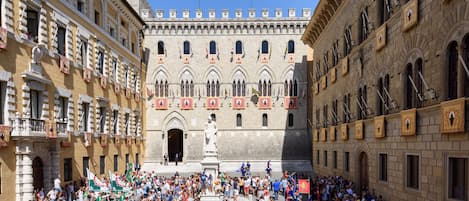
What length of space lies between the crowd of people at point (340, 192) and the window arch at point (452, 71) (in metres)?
6.94

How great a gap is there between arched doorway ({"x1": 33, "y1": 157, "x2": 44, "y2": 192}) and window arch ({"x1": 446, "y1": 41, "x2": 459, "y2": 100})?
19.3 meters

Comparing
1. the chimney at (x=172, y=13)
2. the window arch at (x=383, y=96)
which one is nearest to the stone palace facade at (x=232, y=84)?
the chimney at (x=172, y=13)

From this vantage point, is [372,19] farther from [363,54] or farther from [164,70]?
[164,70]

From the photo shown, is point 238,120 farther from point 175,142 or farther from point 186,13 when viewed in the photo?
point 186,13

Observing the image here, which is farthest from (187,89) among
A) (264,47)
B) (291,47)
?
(291,47)

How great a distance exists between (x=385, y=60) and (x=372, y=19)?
295 centimetres

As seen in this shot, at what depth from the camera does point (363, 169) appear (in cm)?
2008

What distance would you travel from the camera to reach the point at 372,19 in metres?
18.5

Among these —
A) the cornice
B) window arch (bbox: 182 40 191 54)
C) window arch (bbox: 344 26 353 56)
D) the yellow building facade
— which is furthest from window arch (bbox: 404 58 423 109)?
window arch (bbox: 182 40 191 54)

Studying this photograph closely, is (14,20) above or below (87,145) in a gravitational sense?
above

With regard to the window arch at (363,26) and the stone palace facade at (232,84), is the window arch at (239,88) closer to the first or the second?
the stone palace facade at (232,84)

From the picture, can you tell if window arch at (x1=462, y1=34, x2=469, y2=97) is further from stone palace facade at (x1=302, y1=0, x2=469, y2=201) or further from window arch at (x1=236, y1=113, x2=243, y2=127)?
window arch at (x1=236, y1=113, x2=243, y2=127)

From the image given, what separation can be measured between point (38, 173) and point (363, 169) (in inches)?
710

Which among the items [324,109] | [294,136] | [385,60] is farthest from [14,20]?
[294,136]
